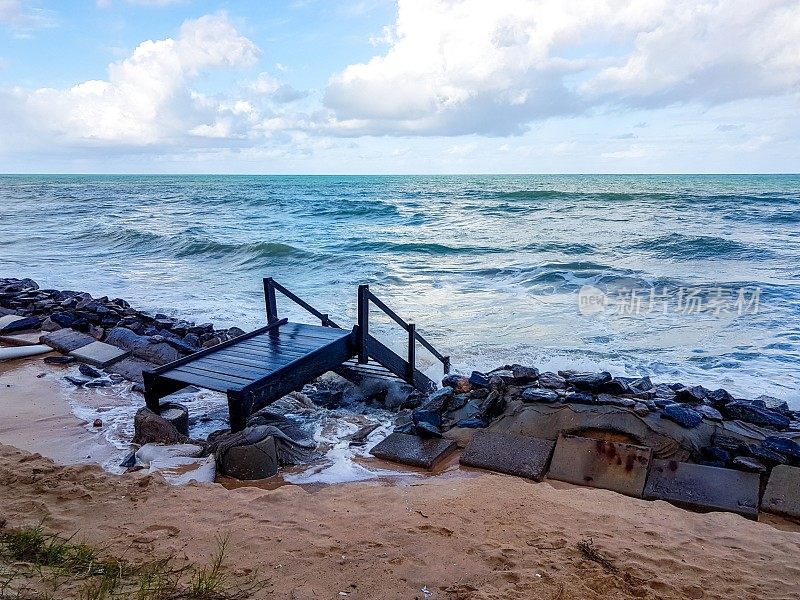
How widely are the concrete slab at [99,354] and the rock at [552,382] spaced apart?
721cm

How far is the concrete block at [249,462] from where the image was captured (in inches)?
225

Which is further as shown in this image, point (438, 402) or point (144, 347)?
point (144, 347)

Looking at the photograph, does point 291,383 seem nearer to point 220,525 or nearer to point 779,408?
point 220,525

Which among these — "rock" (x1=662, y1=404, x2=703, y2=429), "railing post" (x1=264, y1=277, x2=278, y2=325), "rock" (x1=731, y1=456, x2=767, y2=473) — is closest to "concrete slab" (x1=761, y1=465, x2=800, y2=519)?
"rock" (x1=731, y1=456, x2=767, y2=473)

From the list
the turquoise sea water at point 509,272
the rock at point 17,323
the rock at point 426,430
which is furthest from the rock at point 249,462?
the rock at point 17,323

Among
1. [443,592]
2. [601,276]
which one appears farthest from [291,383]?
[601,276]

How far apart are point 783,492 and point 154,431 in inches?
270

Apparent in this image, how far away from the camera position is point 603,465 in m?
5.91

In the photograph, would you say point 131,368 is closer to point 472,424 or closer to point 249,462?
point 249,462

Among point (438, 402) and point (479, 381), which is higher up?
point (479, 381)

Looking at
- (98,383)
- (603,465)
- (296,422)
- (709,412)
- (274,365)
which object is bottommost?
(296,422)

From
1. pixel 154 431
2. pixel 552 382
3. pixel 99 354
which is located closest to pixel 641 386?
pixel 552 382

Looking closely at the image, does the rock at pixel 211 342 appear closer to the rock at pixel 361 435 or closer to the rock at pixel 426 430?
the rock at pixel 361 435

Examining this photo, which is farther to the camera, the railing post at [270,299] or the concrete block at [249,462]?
the railing post at [270,299]
